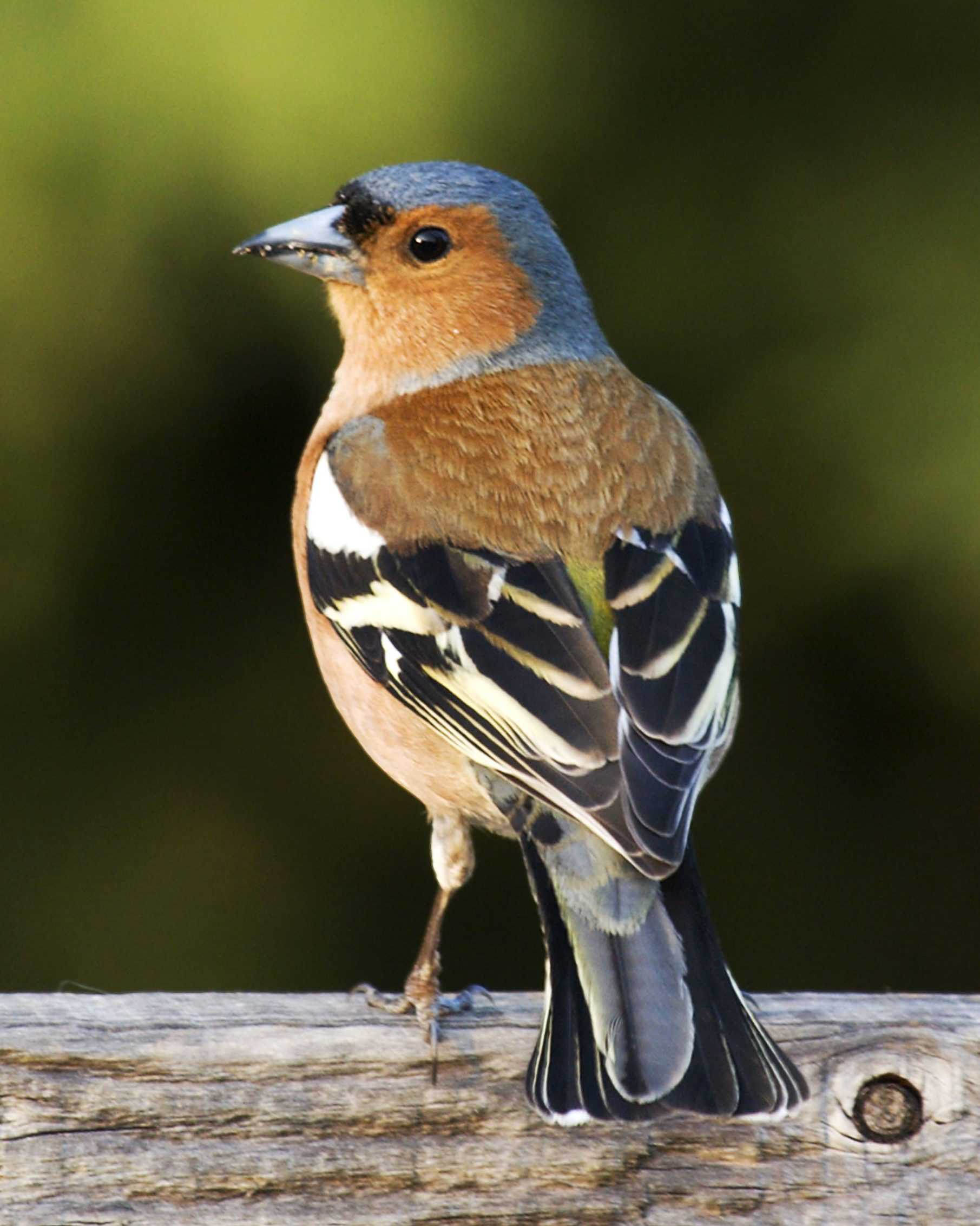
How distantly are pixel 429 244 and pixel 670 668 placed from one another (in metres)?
1.30

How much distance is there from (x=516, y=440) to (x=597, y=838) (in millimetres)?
802

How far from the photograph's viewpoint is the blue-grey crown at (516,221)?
3.11 m

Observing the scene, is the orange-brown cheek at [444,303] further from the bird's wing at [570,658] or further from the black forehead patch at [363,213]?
the bird's wing at [570,658]

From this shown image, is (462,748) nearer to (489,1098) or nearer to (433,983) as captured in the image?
(433,983)

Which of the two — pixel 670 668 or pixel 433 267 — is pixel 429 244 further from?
pixel 670 668

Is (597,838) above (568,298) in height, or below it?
below

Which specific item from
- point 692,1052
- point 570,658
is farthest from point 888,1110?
point 570,658

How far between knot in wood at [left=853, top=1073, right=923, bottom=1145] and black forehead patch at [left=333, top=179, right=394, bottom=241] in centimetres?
188

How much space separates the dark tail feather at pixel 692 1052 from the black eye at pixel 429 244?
1589mm

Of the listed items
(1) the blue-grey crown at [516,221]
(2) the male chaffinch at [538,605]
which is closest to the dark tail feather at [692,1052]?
(2) the male chaffinch at [538,605]

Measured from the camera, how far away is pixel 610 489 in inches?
98.6

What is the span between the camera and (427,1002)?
209 centimetres

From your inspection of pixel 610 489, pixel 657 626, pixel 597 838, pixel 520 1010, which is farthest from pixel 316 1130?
pixel 610 489

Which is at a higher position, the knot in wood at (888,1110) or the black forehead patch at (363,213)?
the black forehead patch at (363,213)
